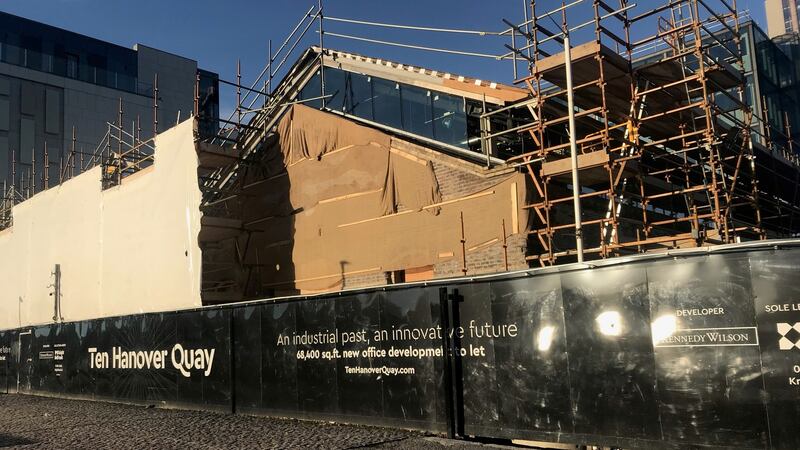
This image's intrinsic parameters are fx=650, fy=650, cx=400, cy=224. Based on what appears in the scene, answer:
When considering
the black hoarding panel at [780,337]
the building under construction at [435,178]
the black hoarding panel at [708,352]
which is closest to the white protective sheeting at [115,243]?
the building under construction at [435,178]

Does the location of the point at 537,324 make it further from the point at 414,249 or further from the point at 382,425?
the point at 414,249

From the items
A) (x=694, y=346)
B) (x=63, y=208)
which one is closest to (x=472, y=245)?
(x=694, y=346)

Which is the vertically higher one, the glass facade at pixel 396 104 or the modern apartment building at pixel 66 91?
the modern apartment building at pixel 66 91

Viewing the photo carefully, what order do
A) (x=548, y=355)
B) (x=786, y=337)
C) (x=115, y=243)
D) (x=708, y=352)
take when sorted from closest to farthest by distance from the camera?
(x=786, y=337)
(x=708, y=352)
(x=548, y=355)
(x=115, y=243)

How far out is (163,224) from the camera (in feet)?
68.5

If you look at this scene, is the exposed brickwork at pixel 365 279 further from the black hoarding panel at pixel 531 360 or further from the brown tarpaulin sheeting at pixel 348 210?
the black hoarding panel at pixel 531 360

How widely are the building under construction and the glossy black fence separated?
3491 millimetres

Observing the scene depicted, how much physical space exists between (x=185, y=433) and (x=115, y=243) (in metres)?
14.0

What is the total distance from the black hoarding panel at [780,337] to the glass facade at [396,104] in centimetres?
986

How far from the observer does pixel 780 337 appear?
22.4ft

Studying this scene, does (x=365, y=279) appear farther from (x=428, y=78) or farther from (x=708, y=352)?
(x=708, y=352)

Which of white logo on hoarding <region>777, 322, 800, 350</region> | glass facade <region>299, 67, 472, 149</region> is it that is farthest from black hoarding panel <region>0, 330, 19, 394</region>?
white logo on hoarding <region>777, 322, 800, 350</region>

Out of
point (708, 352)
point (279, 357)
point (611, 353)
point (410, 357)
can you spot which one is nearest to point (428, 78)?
point (279, 357)

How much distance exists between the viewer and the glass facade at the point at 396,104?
16734 millimetres
